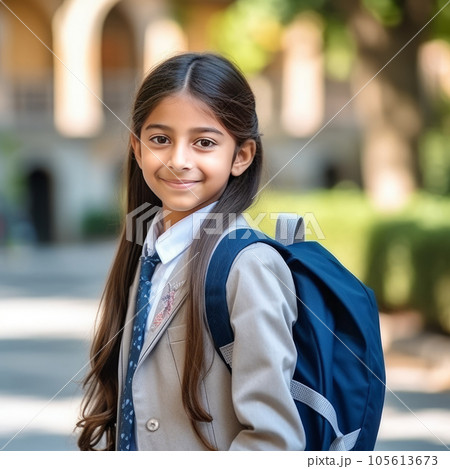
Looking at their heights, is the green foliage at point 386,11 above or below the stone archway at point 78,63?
below

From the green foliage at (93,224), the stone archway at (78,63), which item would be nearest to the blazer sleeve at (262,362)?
the stone archway at (78,63)

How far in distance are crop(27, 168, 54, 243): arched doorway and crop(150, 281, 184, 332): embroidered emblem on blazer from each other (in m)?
24.5

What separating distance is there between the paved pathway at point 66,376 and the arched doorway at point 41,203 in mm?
12600

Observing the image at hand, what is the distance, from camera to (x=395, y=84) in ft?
34.4

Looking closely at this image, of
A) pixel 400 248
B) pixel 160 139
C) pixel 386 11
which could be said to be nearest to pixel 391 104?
pixel 386 11

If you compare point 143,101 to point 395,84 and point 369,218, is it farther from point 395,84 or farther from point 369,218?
→ point 395,84

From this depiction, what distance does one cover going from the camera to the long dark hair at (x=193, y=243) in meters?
1.53

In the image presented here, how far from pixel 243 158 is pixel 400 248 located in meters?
6.59

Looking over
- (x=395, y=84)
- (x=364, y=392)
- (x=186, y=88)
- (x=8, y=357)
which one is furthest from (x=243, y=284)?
(x=395, y=84)

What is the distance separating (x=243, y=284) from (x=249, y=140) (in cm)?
36

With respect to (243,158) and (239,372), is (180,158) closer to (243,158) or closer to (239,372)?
(243,158)

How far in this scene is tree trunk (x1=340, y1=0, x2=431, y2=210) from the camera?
34.0 feet

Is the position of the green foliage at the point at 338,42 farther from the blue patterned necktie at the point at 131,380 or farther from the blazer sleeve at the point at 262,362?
the blazer sleeve at the point at 262,362

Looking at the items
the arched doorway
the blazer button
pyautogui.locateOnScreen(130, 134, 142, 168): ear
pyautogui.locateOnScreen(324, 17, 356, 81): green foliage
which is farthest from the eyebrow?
the arched doorway
